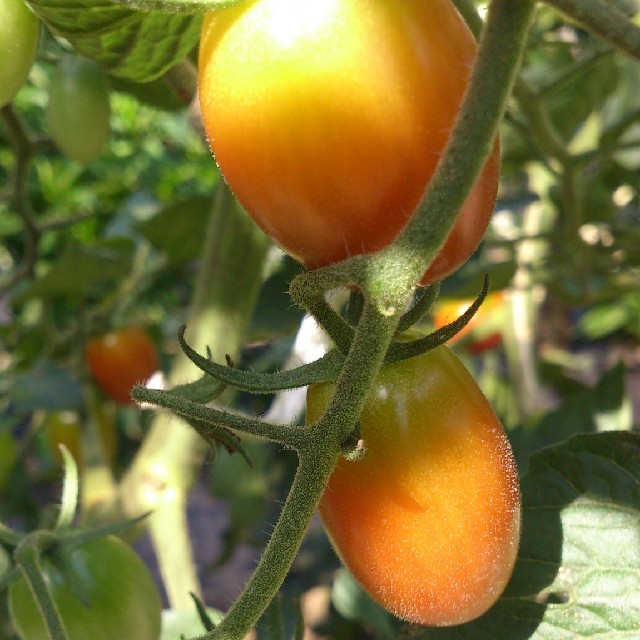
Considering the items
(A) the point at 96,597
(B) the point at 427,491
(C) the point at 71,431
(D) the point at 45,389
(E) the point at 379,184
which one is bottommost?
(C) the point at 71,431

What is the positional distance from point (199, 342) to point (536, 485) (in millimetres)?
292

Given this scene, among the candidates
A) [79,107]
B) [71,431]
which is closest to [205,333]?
[79,107]

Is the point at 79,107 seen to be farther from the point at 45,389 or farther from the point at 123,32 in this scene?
the point at 45,389

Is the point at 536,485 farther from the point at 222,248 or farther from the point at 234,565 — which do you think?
the point at 234,565

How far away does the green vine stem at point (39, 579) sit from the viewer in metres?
0.41

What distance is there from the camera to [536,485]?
457mm

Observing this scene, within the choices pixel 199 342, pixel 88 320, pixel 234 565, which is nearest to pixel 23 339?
pixel 88 320

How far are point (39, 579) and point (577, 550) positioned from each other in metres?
0.30

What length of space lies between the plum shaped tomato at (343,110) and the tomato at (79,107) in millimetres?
219

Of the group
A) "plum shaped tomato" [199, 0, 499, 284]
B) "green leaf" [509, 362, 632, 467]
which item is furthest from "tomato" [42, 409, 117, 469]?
"plum shaped tomato" [199, 0, 499, 284]

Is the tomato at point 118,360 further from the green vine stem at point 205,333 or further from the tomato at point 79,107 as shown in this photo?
the tomato at point 79,107

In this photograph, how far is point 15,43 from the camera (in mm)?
367

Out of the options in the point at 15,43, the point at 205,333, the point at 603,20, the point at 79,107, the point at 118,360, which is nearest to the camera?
the point at 603,20

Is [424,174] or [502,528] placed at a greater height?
[424,174]
